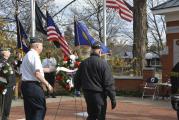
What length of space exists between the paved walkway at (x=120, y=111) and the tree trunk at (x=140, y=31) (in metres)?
6.14

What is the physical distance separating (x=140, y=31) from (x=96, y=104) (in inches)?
604

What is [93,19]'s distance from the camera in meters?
53.6

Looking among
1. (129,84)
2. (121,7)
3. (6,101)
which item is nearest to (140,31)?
(129,84)

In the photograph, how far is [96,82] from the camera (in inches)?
343

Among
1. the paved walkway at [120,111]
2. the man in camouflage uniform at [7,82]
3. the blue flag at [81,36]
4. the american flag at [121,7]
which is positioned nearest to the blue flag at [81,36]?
the blue flag at [81,36]

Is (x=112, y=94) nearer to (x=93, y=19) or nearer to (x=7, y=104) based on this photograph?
(x=7, y=104)

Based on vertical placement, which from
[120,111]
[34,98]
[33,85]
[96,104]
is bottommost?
[120,111]

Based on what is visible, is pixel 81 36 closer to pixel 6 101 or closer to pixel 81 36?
pixel 81 36

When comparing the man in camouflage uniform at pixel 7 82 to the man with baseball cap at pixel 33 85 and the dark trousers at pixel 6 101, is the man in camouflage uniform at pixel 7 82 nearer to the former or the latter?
A: the dark trousers at pixel 6 101

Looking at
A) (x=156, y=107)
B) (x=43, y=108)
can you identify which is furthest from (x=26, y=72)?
(x=156, y=107)

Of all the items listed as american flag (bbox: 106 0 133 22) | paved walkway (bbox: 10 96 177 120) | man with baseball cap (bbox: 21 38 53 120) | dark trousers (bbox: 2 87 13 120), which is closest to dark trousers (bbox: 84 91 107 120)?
man with baseball cap (bbox: 21 38 53 120)

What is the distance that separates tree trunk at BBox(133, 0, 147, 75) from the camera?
23547 millimetres

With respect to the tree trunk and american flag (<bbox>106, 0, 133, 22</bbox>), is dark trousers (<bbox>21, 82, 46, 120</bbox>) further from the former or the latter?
the tree trunk

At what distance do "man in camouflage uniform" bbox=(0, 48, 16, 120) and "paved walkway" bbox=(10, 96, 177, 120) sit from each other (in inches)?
72.9
